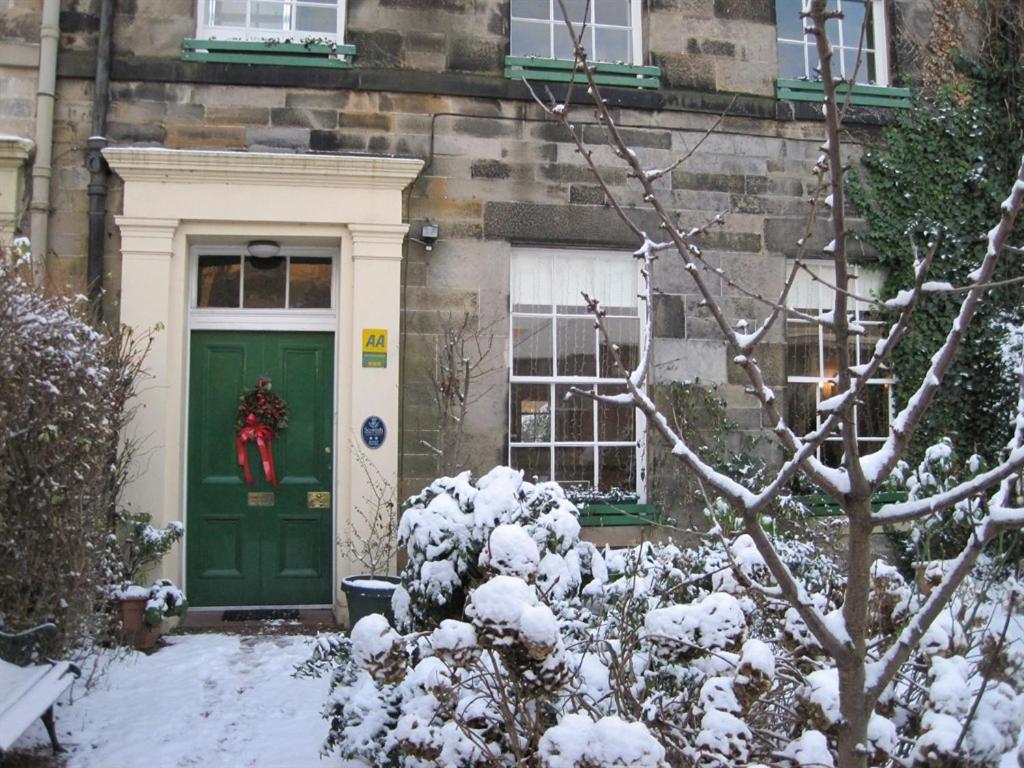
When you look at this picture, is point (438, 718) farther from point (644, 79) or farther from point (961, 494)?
point (644, 79)

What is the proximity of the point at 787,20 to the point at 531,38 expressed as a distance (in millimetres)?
2337

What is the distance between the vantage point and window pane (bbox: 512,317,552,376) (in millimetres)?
7676

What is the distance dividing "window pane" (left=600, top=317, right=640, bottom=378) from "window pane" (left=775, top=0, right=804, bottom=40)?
9.68 feet

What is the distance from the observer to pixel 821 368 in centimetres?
828

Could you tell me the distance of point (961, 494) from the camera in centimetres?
211

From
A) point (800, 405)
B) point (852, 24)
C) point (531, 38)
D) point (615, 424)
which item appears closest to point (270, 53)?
point (531, 38)

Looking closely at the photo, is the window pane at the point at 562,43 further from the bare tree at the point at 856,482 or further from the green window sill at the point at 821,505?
the bare tree at the point at 856,482

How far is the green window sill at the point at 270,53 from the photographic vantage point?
7289 millimetres

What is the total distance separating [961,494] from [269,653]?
16.6 ft

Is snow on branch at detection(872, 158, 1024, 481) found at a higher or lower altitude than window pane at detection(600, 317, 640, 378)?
lower

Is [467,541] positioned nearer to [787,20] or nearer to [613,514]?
[613,514]

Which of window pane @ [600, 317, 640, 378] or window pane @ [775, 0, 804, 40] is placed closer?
window pane @ [600, 317, 640, 378]

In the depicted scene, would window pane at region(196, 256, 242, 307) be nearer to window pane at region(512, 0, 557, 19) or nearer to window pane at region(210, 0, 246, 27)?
window pane at region(210, 0, 246, 27)

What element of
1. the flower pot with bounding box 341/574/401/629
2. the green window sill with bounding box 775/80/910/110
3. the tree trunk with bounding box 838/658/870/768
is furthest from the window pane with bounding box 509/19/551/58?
the tree trunk with bounding box 838/658/870/768
